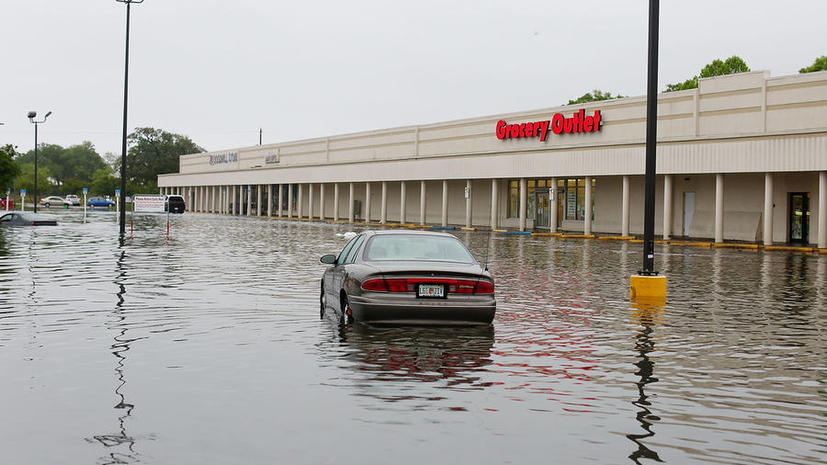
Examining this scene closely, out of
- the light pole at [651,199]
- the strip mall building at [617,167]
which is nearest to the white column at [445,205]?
the strip mall building at [617,167]

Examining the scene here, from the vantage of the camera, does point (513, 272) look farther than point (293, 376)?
Yes

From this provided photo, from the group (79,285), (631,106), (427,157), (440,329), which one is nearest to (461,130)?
(427,157)

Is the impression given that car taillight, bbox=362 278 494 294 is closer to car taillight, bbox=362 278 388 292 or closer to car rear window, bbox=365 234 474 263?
car taillight, bbox=362 278 388 292

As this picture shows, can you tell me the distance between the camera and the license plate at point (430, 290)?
36.3 ft

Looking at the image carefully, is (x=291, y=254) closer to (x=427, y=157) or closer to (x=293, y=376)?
(x=293, y=376)

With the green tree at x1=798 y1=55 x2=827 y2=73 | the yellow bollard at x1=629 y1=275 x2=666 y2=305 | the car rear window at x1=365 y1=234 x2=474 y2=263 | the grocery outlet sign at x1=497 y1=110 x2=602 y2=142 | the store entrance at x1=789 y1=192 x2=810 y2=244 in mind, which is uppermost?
the green tree at x1=798 y1=55 x2=827 y2=73

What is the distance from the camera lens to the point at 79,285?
18.1m

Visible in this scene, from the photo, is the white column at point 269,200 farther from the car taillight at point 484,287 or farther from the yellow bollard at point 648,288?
the car taillight at point 484,287

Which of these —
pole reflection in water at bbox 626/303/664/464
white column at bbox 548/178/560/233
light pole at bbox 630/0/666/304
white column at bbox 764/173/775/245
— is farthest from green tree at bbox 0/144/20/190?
pole reflection in water at bbox 626/303/664/464

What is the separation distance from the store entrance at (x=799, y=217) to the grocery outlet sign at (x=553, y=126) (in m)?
13.8

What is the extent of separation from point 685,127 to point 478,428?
45036mm

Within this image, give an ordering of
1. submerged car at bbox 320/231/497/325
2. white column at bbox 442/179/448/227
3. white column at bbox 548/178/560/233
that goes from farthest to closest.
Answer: white column at bbox 442/179/448/227
white column at bbox 548/178/560/233
submerged car at bbox 320/231/497/325

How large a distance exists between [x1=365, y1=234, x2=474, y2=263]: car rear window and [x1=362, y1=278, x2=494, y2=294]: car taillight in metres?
0.84

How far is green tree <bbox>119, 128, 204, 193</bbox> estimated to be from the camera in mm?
178375
